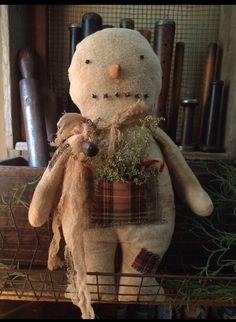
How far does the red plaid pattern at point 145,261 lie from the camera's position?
17.2 inches

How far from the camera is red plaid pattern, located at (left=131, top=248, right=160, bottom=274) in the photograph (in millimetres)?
438

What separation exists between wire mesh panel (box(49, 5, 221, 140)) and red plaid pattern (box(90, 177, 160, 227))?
41cm

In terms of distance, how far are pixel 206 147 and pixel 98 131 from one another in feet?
1.12

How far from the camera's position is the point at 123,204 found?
41 cm

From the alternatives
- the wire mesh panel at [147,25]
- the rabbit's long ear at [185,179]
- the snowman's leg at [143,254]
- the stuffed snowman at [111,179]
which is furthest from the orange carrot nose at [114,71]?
the wire mesh panel at [147,25]

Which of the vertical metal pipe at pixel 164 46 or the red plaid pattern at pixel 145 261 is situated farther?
the vertical metal pipe at pixel 164 46

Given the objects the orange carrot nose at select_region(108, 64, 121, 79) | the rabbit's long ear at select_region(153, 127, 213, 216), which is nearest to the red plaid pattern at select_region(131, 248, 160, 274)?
the rabbit's long ear at select_region(153, 127, 213, 216)

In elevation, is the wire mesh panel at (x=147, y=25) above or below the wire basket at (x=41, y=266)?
above

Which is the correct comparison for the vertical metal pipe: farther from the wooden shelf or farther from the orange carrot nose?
the orange carrot nose

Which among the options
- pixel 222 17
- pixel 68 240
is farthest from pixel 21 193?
pixel 222 17

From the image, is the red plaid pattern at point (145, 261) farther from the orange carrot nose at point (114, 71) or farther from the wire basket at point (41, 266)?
the orange carrot nose at point (114, 71)

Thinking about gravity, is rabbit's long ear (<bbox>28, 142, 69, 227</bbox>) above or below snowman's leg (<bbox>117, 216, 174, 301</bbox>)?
above

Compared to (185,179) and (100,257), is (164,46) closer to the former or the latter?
(185,179)

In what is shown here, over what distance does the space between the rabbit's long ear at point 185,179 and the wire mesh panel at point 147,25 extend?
34cm
